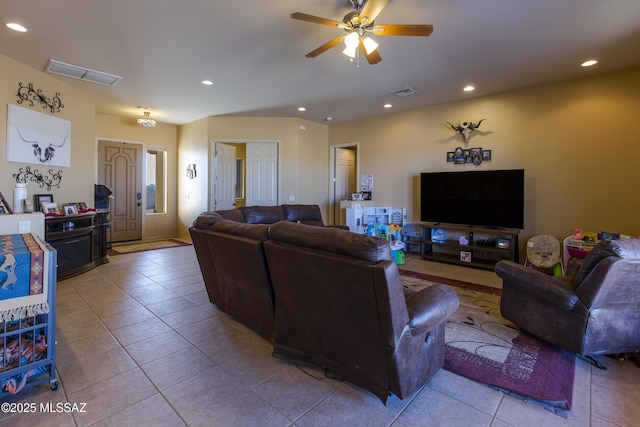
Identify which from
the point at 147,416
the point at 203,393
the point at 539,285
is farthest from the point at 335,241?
the point at 539,285

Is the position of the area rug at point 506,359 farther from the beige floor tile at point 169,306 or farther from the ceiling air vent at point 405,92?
the ceiling air vent at point 405,92

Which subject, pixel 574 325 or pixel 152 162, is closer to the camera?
pixel 574 325

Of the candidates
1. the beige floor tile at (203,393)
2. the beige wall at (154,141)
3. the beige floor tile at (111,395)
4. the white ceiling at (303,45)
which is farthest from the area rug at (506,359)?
the beige wall at (154,141)

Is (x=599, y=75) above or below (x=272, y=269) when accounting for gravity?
above

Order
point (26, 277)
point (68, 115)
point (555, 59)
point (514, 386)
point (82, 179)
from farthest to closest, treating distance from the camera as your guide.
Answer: point (82, 179)
point (68, 115)
point (555, 59)
point (514, 386)
point (26, 277)

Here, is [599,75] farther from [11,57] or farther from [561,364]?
[11,57]

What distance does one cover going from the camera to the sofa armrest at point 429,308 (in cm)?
157

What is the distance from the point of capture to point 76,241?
4.18 m

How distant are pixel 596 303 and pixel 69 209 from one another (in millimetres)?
6052

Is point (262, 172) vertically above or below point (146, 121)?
below

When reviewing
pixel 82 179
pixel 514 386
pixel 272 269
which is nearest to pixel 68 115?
pixel 82 179

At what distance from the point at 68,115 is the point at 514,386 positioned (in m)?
6.25

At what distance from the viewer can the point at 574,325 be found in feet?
6.76

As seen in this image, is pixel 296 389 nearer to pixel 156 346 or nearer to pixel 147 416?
pixel 147 416
